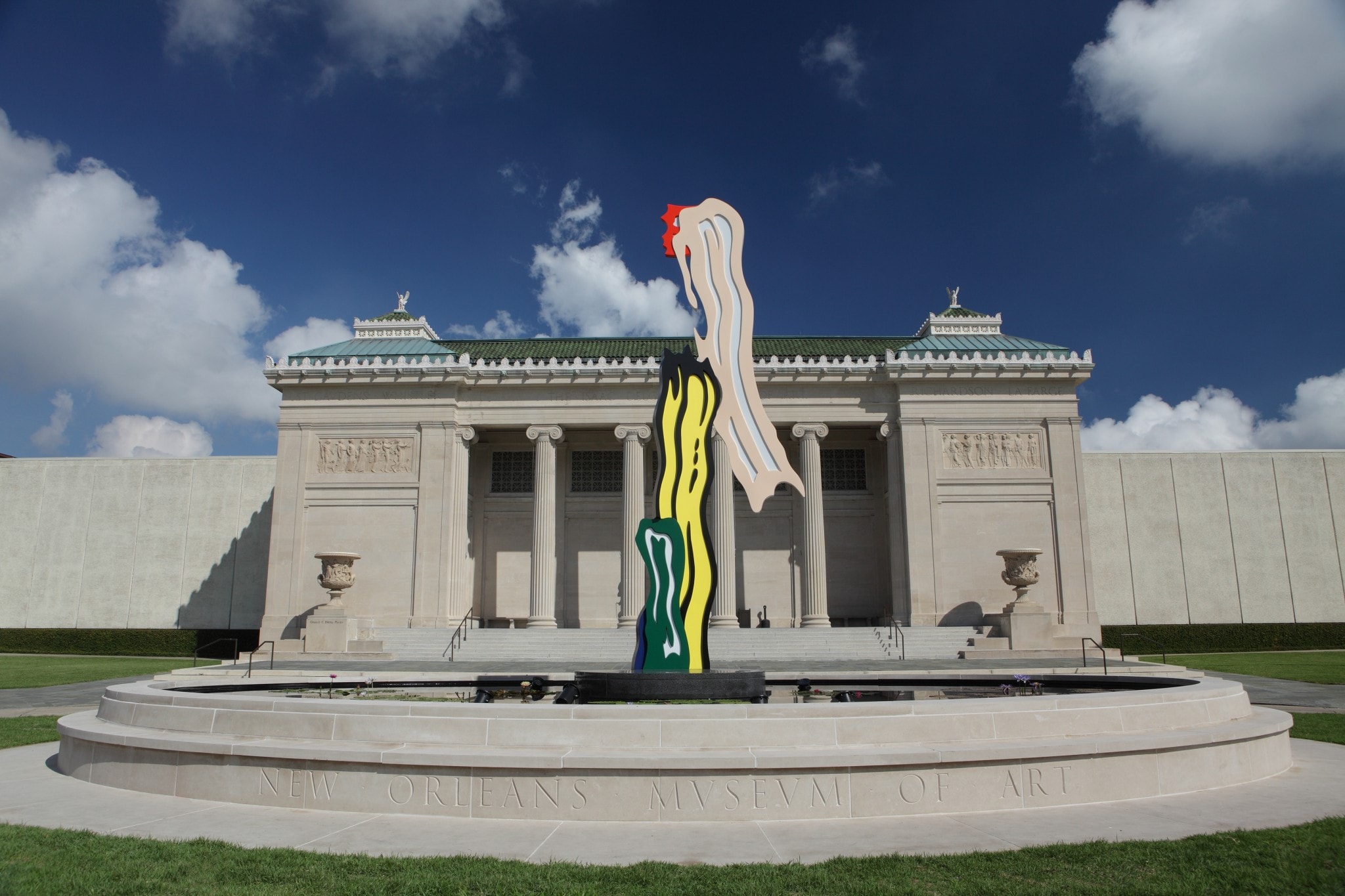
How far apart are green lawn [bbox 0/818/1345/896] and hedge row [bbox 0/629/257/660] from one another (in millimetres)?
42028

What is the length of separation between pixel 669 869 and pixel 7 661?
4384 centimetres

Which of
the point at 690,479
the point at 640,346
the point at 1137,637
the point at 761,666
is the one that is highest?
the point at 640,346

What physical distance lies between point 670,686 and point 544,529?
29761 mm

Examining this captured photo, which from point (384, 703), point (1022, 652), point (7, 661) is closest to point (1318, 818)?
point (384, 703)

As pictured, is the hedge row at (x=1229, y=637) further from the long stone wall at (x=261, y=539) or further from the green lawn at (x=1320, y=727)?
the green lawn at (x=1320, y=727)

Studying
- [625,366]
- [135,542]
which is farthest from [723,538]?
[135,542]

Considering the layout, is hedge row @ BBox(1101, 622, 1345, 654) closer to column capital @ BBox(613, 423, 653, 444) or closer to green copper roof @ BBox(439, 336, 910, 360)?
green copper roof @ BBox(439, 336, 910, 360)

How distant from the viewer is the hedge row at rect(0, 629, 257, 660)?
46281mm

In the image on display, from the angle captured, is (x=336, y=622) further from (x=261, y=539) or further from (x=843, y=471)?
(x=843, y=471)

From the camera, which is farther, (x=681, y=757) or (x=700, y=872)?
(x=681, y=757)

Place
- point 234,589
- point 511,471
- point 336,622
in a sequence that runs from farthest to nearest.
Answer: point 234,589, point 511,471, point 336,622

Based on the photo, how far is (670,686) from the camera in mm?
14320

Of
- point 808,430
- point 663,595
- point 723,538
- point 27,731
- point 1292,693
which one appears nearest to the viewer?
point 27,731

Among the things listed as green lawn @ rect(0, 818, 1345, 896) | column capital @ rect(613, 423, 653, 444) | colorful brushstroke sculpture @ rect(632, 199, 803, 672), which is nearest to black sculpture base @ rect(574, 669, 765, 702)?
colorful brushstroke sculpture @ rect(632, 199, 803, 672)
